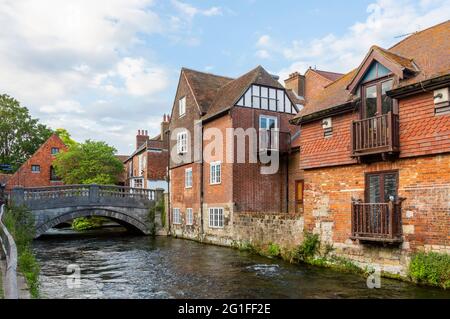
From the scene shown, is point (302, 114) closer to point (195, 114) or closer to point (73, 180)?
point (195, 114)

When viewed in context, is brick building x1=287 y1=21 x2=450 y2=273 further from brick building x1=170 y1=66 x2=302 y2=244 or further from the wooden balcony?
brick building x1=170 y1=66 x2=302 y2=244

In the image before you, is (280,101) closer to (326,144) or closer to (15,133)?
(326,144)

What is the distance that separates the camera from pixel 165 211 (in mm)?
30031

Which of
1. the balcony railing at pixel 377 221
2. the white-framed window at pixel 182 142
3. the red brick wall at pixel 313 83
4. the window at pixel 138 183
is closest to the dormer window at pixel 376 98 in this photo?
the balcony railing at pixel 377 221

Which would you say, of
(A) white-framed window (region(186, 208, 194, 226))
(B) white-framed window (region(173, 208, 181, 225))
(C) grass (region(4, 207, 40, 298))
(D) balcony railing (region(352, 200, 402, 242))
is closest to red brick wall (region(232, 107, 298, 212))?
(A) white-framed window (region(186, 208, 194, 226))

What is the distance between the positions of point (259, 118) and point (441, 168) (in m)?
13.3

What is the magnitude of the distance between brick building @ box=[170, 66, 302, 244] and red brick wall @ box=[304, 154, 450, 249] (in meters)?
6.52

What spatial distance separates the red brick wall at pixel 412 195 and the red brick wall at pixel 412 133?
0.30m

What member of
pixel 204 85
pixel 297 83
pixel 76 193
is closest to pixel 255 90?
pixel 204 85

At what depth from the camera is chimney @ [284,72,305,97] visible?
34.4 m

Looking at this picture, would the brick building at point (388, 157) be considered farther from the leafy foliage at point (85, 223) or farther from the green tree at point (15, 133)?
the green tree at point (15, 133)

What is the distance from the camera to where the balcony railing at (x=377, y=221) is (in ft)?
38.9
